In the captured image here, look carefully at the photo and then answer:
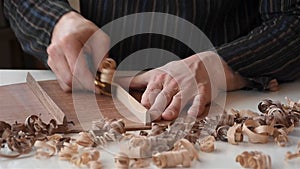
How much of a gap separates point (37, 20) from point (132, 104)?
0.34m

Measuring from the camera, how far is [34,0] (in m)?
1.17

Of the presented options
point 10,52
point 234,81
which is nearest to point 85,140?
point 234,81

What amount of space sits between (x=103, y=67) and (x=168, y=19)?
223 millimetres

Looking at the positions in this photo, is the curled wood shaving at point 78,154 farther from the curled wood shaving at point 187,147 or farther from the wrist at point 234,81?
Answer: the wrist at point 234,81

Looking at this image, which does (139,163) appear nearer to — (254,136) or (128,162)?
(128,162)

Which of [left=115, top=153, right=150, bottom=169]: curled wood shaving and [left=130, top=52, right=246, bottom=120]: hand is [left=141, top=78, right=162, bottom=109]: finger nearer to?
[left=130, top=52, right=246, bottom=120]: hand

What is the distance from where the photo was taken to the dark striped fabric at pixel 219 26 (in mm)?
1033

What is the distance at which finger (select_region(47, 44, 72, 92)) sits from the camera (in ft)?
3.32

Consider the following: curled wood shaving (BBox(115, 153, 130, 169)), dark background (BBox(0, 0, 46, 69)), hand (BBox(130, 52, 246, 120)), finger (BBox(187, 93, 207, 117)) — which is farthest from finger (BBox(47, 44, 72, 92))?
dark background (BBox(0, 0, 46, 69))

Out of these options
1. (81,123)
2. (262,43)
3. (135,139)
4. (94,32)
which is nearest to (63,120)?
(81,123)

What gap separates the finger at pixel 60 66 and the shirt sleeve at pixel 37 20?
5 cm

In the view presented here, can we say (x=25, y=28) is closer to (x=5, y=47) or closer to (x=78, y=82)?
(x=78, y=82)

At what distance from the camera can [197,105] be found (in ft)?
2.94

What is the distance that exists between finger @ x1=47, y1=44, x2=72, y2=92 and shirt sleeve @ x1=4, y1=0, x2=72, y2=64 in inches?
2.1
